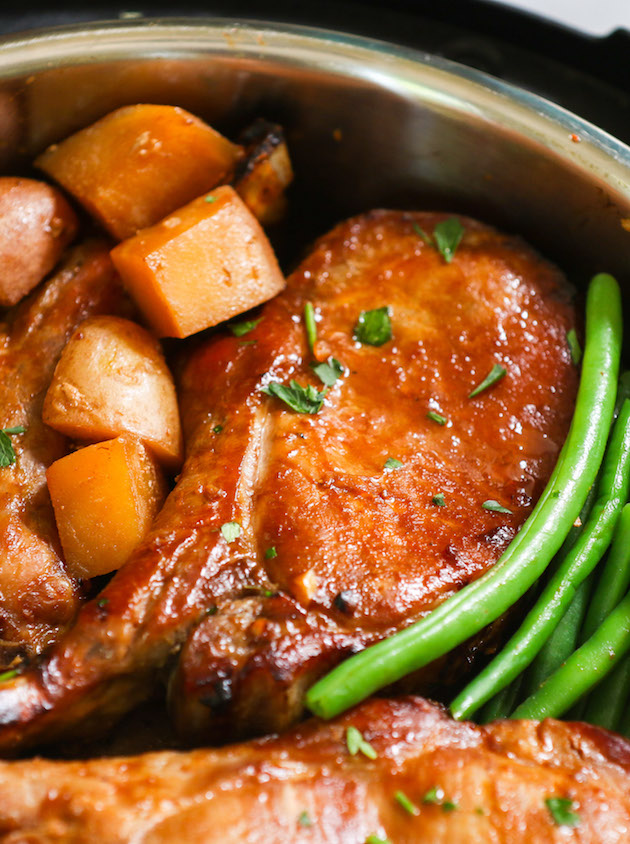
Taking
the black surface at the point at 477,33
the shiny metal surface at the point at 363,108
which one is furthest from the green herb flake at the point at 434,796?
the black surface at the point at 477,33

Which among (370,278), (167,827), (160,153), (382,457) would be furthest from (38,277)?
(167,827)

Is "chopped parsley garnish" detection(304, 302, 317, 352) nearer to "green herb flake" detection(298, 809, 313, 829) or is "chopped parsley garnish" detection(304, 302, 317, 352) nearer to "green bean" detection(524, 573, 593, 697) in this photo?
"green bean" detection(524, 573, 593, 697)

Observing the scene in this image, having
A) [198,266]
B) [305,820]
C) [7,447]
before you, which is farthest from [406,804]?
[198,266]

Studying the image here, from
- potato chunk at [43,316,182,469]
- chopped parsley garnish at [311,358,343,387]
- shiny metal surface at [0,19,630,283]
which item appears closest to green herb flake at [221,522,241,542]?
potato chunk at [43,316,182,469]

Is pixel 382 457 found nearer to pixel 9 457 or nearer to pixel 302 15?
pixel 9 457

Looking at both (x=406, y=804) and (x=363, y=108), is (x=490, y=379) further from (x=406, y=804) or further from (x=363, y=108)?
(x=406, y=804)
